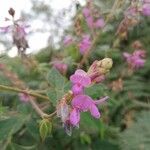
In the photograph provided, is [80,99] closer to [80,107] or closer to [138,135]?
[80,107]

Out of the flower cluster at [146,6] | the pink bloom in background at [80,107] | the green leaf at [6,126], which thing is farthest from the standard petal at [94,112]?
the flower cluster at [146,6]

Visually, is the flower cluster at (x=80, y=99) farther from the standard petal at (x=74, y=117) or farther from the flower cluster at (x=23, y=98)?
the flower cluster at (x=23, y=98)

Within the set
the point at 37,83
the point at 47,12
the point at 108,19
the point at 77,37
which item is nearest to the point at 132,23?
the point at 108,19

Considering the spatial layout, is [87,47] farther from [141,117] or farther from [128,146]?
[141,117]

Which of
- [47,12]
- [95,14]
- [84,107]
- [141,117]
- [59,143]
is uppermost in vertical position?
[47,12]

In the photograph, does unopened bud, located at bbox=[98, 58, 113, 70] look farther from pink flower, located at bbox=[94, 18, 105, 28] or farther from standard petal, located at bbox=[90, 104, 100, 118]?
pink flower, located at bbox=[94, 18, 105, 28]

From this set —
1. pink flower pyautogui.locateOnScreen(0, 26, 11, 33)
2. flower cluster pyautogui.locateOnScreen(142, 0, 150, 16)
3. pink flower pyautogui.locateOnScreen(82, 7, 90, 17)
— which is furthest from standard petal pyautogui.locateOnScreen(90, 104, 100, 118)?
pink flower pyautogui.locateOnScreen(82, 7, 90, 17)

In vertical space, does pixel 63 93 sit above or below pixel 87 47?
below
